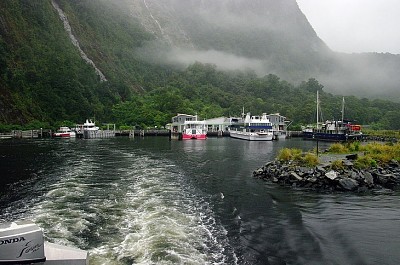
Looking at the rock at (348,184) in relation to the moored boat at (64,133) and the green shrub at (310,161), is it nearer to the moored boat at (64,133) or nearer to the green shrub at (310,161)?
the green shrub at (310,161)

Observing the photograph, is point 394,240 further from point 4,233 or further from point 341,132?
point 341,132

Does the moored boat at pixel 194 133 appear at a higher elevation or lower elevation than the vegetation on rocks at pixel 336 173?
higher

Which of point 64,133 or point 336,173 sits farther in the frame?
point 64,133

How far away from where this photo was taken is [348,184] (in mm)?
23891

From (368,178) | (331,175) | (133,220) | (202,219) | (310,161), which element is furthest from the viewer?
(310,161)

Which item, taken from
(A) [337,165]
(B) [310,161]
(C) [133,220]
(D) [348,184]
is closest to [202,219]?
(C) [133,220]

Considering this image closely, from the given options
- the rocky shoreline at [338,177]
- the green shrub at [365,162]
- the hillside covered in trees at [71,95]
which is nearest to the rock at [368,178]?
the rocky shoreline at [338,177]

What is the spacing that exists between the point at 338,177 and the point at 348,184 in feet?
2.92

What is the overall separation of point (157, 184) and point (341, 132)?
70.0 metres

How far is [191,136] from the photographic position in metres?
90.8

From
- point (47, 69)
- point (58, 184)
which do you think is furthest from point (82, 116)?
point (58, 184)

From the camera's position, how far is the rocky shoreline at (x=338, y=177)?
24.2 meters

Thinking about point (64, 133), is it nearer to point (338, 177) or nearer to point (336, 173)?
point (336, 173)

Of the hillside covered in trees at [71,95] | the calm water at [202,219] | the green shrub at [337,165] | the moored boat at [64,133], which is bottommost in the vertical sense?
the calm water at [202,219]
